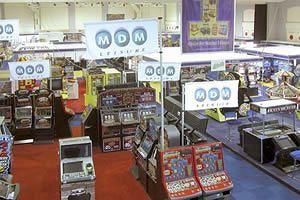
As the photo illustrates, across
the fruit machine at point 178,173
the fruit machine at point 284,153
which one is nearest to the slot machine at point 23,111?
the fruit machine at point 178,173

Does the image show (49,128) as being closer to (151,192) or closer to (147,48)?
(151,192)

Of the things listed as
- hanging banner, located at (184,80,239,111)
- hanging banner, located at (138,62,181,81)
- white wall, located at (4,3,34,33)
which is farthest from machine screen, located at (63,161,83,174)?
white wall, located at (4,3,34,33)

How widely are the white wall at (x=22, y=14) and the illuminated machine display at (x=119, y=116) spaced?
22.1 m

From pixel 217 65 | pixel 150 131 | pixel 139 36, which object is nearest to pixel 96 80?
pixel 217 65

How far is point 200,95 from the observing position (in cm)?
771

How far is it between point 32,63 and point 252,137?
7.00m

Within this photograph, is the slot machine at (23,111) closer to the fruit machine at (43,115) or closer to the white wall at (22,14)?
the fruit machine at (43,115)

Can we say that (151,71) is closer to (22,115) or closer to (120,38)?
(22,115)

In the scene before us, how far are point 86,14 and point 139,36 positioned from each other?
89.5ft

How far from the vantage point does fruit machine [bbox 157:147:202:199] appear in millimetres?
Answer: 7152

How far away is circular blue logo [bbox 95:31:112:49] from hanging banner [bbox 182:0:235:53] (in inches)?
105

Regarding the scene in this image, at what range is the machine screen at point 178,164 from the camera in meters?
7.25

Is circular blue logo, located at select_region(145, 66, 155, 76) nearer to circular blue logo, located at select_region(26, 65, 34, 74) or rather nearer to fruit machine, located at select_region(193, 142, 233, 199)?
circular blue logo, located at select_region(26, 65, 34, 74)

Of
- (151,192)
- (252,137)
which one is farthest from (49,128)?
(252,137)
